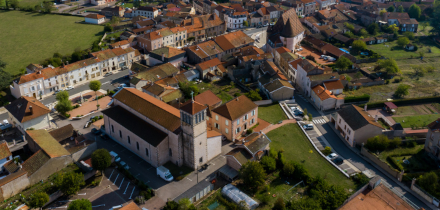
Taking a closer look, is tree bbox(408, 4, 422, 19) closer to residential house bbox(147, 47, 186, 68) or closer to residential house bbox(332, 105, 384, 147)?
residential house bbox(332, 105, 384, 147)

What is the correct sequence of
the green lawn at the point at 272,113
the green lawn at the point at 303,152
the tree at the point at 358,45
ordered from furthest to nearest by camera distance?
1. the tree at the point at 358,45
2. the green lawn at the point at 272,113
3. the green lawn at the point at 303,152

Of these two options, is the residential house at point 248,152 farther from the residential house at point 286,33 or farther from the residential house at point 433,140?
the residential house at point 286,33

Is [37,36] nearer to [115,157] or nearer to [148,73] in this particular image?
[148,73]

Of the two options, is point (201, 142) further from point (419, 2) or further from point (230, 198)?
point (419, 2)

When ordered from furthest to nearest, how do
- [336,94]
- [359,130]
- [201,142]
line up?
[336,94] < [359,130] < [201,142]

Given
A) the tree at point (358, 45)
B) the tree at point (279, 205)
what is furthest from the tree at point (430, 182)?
the tree at point (358, 45)

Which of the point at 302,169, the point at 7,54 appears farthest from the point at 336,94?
the point at 7,54

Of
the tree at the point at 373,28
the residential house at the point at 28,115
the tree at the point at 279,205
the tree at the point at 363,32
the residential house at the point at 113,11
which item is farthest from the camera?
the residential house at the point at 113,11

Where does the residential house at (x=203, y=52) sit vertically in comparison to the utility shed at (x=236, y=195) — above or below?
above
